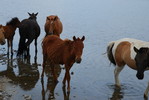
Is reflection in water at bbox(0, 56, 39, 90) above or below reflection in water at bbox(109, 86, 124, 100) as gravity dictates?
above

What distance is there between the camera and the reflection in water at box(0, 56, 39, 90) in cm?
820

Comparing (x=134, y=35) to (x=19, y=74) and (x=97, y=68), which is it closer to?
(x=97, y=68)

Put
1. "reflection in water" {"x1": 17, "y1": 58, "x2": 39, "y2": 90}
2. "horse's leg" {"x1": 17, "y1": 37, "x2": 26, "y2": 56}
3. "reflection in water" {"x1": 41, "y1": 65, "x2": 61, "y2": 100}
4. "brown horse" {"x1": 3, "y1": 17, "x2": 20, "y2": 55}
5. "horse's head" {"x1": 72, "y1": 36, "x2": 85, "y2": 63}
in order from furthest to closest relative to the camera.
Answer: "brown horse" {"x1": 3, "y1": 17, "x2": 20, "y2": 55}
"horse's leg" {"x1": 17, "y1": 37, "x2": 26, "y2": 56}
"reflection in water" {"x1": 17, "y1": 58, "x2": 39, "y2": 90}
"reflection in water" {"x1": 41, "y1": 65, "x2": 61, "y2": 100}
"horse's head" {"x1": 72, "y1": 36, "x2": 85, "y2": 63}

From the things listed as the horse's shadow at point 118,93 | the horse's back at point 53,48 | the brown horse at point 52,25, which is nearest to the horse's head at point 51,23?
the brown horse at point 52,25

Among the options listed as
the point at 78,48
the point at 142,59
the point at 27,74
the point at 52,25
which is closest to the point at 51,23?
the point at 52,25

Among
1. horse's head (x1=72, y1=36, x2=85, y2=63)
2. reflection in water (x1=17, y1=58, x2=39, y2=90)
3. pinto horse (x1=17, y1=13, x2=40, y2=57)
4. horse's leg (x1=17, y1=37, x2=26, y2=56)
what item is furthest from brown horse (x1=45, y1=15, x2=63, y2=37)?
horse's head (x1=72, y1=36, x2=85, y2=63)

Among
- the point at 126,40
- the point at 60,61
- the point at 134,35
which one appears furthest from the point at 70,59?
the point at 134,35

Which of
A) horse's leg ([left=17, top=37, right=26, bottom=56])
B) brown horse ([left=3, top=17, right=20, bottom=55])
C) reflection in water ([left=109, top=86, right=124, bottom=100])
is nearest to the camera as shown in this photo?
reflection in water ([left=109, top=86, right=124, bottom=100])

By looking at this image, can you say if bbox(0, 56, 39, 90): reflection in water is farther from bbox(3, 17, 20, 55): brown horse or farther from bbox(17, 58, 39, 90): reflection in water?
bbox(3, 17, 20, 55): brown horse

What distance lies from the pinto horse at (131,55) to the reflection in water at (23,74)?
247 centimetres

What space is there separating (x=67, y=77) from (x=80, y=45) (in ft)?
3.65

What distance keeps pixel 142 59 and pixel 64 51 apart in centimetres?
203

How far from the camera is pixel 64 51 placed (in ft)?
24.8

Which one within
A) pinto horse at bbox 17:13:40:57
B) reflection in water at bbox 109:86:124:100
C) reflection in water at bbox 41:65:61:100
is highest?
pinto horse at bbox 17:13:40:57
